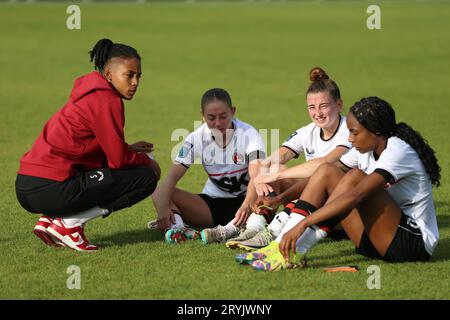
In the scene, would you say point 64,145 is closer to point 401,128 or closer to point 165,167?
point 401,128

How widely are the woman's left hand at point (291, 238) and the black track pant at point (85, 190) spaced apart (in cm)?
150

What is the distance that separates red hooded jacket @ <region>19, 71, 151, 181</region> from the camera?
23.3ft

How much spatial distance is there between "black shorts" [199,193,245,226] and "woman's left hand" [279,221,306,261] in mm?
1799

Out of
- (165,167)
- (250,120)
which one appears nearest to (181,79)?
(250,120)

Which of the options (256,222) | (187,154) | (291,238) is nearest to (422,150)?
(291,238)

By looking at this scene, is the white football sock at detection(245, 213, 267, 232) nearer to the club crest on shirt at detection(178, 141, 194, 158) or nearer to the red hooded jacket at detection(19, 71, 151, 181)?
the club crest on shirt at detection(178, 141, 194, 158)

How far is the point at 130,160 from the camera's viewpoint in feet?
23.9

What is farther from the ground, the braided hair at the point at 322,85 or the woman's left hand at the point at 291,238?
the braided hair at the point at 322,85

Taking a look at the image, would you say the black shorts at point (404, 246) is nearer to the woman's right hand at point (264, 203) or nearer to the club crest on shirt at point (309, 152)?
the woman's right hand at point (264, 203)

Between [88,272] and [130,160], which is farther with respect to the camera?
[130,160]

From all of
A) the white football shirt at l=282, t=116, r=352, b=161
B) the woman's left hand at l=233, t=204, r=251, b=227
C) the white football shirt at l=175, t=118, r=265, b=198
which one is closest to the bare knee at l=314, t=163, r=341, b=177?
the white football shirt at l=282, t=116, r=352, b=161

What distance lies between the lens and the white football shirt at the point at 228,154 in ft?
26.6

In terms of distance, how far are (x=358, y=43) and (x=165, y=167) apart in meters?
16.6

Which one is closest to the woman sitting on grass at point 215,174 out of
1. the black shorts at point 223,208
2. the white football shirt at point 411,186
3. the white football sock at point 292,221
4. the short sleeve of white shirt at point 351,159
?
the black shorts at point 223,208
